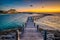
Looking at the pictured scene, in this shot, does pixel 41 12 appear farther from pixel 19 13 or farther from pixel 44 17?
pixel 19 13

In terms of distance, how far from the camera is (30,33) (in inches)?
111

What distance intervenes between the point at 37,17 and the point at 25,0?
43cm

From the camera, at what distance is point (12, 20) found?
2723 mm

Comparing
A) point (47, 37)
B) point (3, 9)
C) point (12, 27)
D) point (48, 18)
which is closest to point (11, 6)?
point (3, 9)

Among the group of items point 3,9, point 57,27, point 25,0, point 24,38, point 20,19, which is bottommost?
point 24,38

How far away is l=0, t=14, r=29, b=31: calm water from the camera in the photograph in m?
2.68

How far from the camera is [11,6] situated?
8.94 feet

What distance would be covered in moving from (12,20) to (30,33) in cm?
46

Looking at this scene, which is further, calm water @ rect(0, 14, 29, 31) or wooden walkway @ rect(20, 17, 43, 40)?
wooden walkway @ rect(20, 17, 43, 40)

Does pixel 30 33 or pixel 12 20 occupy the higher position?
pixel 12 20

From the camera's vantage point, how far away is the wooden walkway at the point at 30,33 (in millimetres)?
2791

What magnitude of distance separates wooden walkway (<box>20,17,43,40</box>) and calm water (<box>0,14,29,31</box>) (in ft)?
0.40

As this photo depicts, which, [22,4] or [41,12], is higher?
[22,4]

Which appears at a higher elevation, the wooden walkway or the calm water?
the calm water
